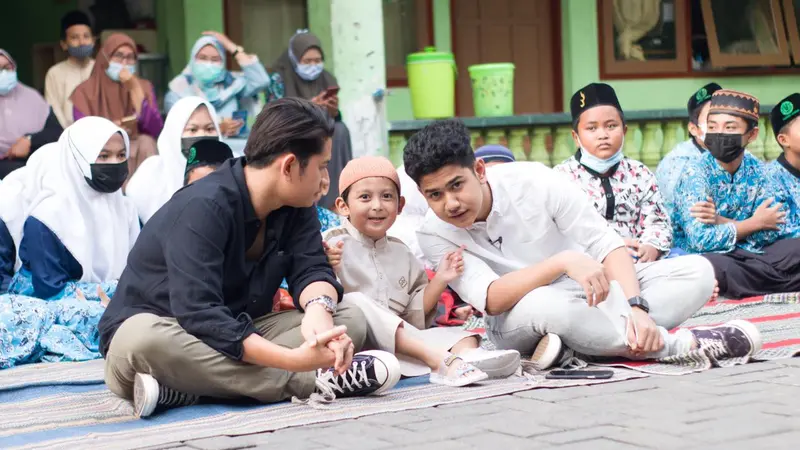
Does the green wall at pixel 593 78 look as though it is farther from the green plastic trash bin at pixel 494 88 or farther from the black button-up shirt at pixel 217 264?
the black button-up shirt at pixel 217 264

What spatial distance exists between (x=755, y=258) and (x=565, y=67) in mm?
5049

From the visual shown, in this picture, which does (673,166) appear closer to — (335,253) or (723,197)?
(723,197)

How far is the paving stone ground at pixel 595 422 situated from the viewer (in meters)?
2.74

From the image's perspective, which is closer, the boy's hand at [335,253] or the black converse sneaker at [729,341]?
the black converse sneaker at [729,341]

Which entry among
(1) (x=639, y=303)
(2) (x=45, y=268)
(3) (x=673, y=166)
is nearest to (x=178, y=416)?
(1) (x=639, y=303)

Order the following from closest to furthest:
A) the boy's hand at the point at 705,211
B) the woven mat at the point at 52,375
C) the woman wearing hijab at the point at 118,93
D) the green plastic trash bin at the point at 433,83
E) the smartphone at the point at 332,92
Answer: the woven mat at the point at 52,375, the boy's hand at the point at 705,211, the smartphone at the point at 332,92, the woman wearing hijab at the point at 118,93, the green plastic trash bin at the point at 433,83

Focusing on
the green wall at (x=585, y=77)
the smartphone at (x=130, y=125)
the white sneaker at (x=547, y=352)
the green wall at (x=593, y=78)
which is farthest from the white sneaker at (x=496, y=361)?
the green wall at (x=593, y=78)

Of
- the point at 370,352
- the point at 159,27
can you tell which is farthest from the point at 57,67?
the point at 370,352

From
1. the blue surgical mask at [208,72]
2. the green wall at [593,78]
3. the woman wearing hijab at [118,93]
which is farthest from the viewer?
the green wall at [593,78]

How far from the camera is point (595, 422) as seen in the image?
2.96 meters

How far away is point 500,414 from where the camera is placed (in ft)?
10.3

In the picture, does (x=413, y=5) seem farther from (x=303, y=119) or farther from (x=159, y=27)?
(x=303, y=119)

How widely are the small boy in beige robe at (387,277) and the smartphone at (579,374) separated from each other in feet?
0.47

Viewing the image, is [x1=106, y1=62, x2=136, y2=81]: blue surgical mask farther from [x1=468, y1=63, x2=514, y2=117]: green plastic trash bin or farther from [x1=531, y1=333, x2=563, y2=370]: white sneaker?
[x1=531, y1=333, x2=563, y2=370]: white sneaker
